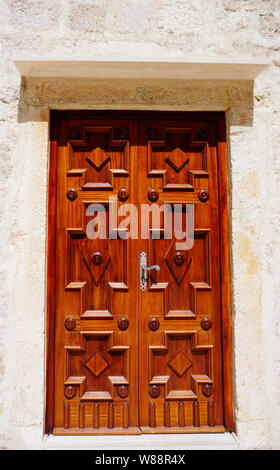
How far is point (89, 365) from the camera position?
2.59 meters

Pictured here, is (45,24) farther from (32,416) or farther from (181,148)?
(32,416)

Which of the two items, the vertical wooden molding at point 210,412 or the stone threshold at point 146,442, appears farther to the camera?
the vertical wooden molding at point 210,412

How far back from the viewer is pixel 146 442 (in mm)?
2449

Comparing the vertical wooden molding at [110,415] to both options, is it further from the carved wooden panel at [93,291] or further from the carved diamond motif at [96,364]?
A: the carved diamond motif at [96,364]

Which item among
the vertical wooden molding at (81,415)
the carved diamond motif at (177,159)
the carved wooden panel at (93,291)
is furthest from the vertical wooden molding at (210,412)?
the carved diamond motif at (177,159)

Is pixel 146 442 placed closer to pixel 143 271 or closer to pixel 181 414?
pixel 181 414

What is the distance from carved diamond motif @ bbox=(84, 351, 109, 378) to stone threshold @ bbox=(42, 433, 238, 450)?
442 mm

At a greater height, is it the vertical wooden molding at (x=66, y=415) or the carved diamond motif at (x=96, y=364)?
the carved diamond motif at (x=96, y=364)

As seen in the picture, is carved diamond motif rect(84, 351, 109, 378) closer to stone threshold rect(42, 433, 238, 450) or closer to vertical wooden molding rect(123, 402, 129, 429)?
vertical wooden molding rect(123, 402, 129, 429)

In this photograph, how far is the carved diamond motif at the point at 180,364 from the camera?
2.61 metres

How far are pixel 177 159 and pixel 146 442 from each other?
210cm

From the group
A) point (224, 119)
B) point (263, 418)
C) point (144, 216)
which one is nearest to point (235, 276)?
point (144, 216)

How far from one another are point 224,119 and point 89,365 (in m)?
2.16

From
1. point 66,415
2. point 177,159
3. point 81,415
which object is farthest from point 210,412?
point 177,159
